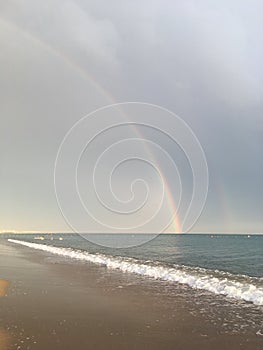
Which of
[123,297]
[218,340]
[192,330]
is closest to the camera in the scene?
[218,340]

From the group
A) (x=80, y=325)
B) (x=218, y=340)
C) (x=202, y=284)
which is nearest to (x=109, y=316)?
(x=80, y=325)

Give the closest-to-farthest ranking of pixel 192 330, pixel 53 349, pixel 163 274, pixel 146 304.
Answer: pixel 53 349 → pixel 192 330 → pixel 146 304 → pixel 163 274

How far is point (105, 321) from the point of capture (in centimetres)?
1283

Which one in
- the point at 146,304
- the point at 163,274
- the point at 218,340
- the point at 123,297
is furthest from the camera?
the point at 163,274

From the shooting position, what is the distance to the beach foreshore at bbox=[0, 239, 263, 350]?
1003cm

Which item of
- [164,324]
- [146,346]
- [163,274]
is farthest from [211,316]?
[163,274]

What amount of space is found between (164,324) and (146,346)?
2.65 metres

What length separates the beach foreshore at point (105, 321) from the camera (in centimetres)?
1003

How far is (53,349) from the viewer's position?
9.20 meters

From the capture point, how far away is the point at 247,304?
16.7m

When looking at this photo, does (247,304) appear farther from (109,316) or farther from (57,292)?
(57,292)

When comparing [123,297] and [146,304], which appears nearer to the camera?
[146,304]

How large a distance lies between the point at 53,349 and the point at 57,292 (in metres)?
9.71

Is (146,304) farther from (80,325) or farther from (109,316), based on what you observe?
(80,325)
